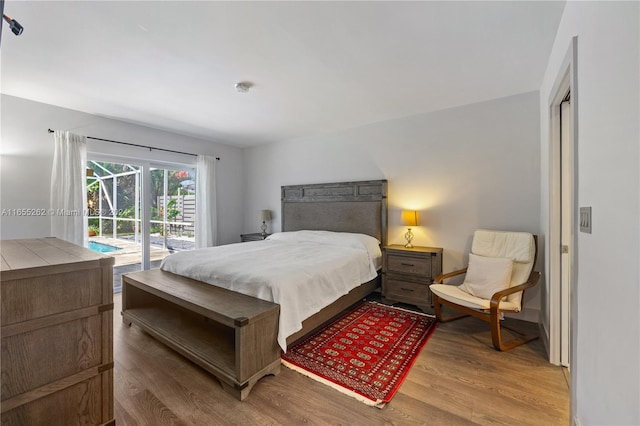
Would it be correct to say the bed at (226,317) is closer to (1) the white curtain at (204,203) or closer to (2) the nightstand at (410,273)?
(2) the nightstand at (410,273)

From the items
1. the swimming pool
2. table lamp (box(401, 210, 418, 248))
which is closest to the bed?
table lamp (box(401, 210, 418, 248))

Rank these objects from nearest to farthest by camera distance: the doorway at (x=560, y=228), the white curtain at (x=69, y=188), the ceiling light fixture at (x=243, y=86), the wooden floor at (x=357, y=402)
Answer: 1. the wooden floor at (x=357, y=402)
2. the doorway at (x=560, y=228)
3. the ceiling light fixture at (x=243, y=86)
4. the white curtain at (x=69, y=188)

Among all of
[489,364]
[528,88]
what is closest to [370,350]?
[489,364]

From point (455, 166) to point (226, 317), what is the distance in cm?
307

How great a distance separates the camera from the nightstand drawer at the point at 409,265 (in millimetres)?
3115

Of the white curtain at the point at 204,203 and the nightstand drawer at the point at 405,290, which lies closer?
the nightstand drawer at the point at 405,290

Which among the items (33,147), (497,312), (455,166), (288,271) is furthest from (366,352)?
(33,147)

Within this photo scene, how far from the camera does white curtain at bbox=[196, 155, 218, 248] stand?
189 inches

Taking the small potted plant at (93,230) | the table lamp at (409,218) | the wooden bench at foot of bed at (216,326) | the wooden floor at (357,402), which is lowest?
the wooden floor at (357,402)

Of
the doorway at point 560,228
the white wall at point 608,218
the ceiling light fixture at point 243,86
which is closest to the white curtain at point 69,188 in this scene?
the ceiling light fixture at point 243,86

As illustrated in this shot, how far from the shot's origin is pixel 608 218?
3.45ft

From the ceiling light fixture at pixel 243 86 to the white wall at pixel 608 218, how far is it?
2.47m

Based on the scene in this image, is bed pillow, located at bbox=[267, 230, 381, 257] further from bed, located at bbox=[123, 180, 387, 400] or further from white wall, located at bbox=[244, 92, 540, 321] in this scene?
white wall, located at bbox=[244, 92, 540, 321]

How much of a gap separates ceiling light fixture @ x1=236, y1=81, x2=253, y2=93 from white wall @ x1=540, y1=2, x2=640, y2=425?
247 centimetres
